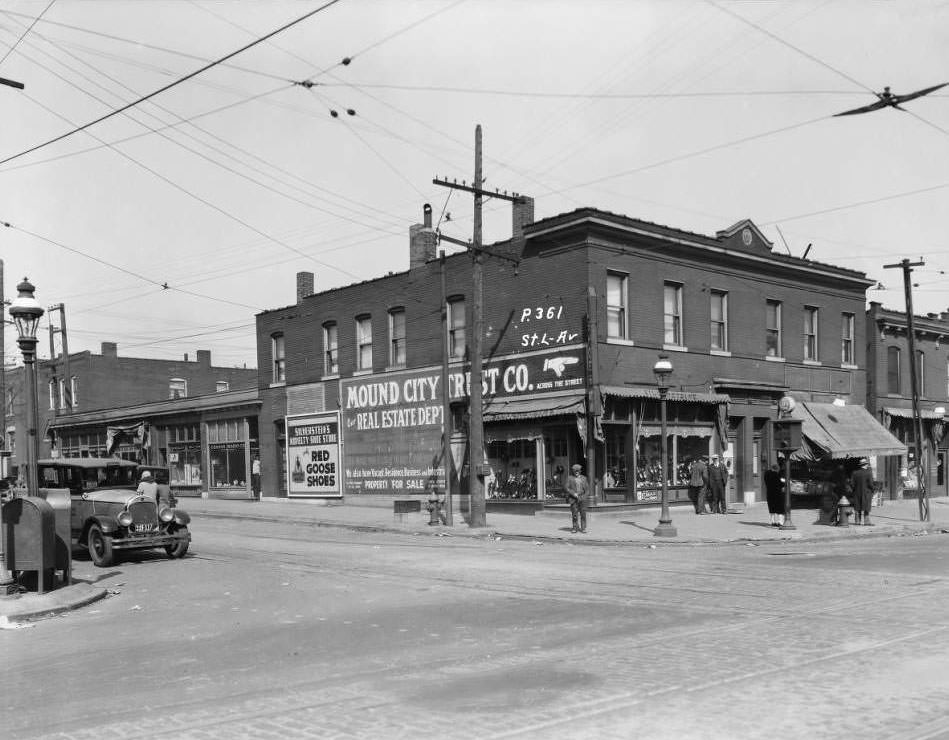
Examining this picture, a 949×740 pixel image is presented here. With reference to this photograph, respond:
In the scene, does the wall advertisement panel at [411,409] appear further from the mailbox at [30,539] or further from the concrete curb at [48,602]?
the mailbox at [30,539]

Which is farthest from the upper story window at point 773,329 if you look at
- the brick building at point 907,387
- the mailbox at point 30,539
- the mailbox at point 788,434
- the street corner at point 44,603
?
the mailbox at point 30,539

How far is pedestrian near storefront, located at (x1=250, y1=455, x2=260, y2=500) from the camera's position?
39.4 metres

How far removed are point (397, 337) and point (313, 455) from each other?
662 centimetres

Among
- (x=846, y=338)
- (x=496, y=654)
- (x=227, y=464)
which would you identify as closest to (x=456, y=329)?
(x=846, y=338)

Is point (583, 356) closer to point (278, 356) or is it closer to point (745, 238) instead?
point (745, 238)

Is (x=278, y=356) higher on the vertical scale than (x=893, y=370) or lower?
higher

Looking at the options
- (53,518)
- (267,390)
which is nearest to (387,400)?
(267,390)

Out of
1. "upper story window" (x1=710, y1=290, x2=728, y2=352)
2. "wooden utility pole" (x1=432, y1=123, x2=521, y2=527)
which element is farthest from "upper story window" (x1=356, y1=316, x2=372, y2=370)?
"upper story window" (x1=710, y1=290, x2=728, y2=352)

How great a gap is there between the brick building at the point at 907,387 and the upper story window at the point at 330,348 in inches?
822

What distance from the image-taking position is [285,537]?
2367 cm

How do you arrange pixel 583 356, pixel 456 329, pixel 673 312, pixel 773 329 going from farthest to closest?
pixel 773 329 < pixel 456 329 < pixel 673 312 < pixel 583 356

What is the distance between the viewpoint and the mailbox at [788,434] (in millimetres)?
23486

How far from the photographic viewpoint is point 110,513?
59.7 ft

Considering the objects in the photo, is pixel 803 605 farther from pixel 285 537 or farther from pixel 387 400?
pixel 387 400
